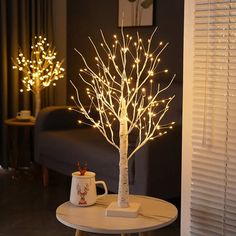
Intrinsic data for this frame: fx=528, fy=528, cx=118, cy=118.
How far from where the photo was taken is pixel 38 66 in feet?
16.0

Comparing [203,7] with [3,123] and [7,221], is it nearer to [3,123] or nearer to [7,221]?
[7,221]

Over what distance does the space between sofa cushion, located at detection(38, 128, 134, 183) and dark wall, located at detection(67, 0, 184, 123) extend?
0.64m

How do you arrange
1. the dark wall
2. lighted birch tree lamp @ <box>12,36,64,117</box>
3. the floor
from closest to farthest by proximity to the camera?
1. the floor
2. the dark wall
3. lighted birch tree lamp @ <box>12,36,64,117</box>

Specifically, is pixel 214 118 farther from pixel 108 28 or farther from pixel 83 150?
pixel 108 28

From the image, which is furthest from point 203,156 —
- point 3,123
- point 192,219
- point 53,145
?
point 3,123

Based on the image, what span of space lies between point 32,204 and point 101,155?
64 centimetres

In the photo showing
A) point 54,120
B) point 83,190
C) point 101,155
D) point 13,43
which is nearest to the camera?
point 83,190

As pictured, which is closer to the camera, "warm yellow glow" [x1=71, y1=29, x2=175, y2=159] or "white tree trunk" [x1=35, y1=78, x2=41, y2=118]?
"warm yellow glow" [x1=71, y1=29, x2=175, y2=159]

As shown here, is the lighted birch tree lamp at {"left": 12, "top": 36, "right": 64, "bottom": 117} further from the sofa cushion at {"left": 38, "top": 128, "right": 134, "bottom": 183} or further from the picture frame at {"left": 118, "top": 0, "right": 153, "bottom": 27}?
the picture frame at {"left": 118, "top": 0, "right": 153, "bottom": 27}

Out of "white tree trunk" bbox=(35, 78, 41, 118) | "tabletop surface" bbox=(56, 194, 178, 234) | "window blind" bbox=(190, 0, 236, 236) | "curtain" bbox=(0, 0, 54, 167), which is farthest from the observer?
"curtain" bbox=(0, 0, 54, 167)

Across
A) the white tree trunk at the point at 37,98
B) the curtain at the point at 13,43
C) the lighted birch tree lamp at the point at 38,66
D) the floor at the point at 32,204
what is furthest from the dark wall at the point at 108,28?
the floor at the point at 32,204

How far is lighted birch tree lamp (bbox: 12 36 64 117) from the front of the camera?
4711mm

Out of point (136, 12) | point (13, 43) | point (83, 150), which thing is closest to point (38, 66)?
point (13, 43)

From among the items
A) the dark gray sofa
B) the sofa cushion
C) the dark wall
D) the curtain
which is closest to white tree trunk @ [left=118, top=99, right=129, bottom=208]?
the dark gray sofa
